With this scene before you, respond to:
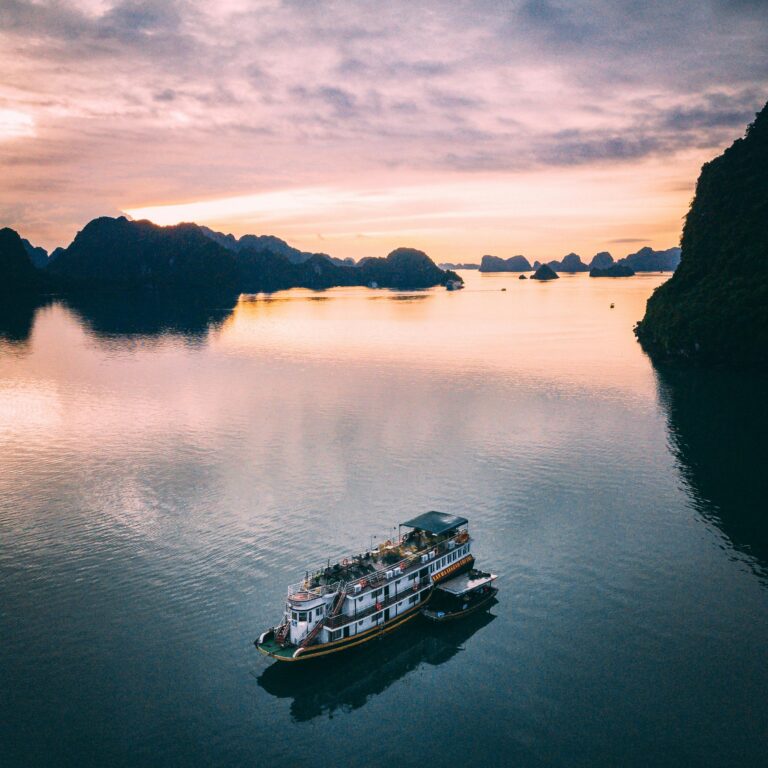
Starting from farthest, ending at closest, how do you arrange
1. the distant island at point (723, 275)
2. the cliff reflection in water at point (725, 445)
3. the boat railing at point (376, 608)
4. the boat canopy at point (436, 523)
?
1. the distant island at point (723, 275)
2. the cliff reflection in water at point (725, 445)
3. the boat canopy at point (436, 523)
4. the boat railing at point (376, 608)

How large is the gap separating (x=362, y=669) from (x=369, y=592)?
5833 millimetres

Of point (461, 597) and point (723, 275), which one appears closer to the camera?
point (461, 597)

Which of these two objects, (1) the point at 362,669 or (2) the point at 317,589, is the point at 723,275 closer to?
(2) the point at 317,589

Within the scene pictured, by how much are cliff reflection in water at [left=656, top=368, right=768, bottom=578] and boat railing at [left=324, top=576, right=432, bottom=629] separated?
3329 centimetres

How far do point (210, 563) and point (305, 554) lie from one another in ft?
31.1

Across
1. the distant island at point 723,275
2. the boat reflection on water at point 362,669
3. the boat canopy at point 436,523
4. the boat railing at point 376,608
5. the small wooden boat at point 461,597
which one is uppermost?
the distant island at point 723,275

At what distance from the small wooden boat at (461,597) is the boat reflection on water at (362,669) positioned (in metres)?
0.86

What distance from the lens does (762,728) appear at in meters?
37.9

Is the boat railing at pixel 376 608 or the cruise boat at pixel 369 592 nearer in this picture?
the cruise boat at pixel 369 592

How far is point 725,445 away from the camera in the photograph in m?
90.9

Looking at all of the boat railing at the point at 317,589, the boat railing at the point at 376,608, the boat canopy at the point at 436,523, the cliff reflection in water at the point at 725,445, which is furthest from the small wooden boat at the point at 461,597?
the cliff reflection in water at the point at 725,445

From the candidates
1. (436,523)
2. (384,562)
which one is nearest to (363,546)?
(384,562)

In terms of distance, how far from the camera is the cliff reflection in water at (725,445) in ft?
220

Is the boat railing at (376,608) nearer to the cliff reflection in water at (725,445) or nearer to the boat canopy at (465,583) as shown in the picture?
the boat canopy at (465,583)
